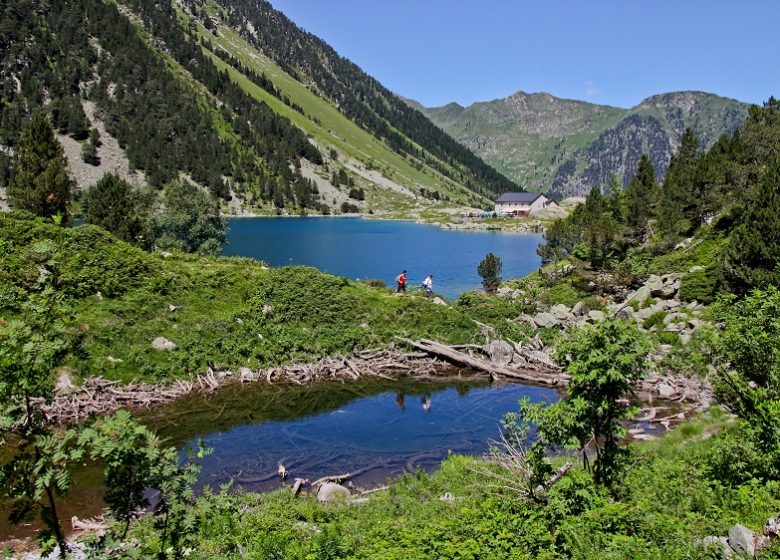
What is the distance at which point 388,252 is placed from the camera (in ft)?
303

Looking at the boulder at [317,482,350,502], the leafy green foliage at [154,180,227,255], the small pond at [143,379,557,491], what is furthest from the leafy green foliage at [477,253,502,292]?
the boulder at [317,482,350,502]

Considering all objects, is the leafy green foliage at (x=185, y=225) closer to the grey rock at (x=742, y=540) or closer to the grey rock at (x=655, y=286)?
the grey rock at (x=655, y=286)

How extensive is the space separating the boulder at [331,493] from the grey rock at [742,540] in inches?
432

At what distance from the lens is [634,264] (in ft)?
149

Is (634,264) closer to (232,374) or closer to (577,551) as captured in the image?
(232,374)

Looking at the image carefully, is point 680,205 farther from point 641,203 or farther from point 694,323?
point 694,323

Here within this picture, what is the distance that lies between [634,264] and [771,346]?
35.2 m

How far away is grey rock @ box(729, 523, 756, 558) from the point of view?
345 inches

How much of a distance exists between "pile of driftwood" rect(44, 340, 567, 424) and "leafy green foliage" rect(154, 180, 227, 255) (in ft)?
103

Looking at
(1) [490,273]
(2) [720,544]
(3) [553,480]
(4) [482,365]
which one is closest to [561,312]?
(4) [482,365]

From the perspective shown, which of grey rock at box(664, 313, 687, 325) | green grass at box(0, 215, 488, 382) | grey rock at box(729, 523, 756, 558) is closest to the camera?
grey rock at box(729, 523, 756, 558)

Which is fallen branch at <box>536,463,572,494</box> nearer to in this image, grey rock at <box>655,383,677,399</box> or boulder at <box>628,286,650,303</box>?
grey rock at <box>655,383,677,399</box>

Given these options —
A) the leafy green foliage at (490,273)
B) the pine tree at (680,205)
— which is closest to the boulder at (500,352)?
the leafy green foliage at (490,273)

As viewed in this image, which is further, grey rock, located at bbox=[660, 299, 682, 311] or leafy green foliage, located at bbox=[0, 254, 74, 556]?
grey rock, located at bbox=[660, 299, 682, 311]
